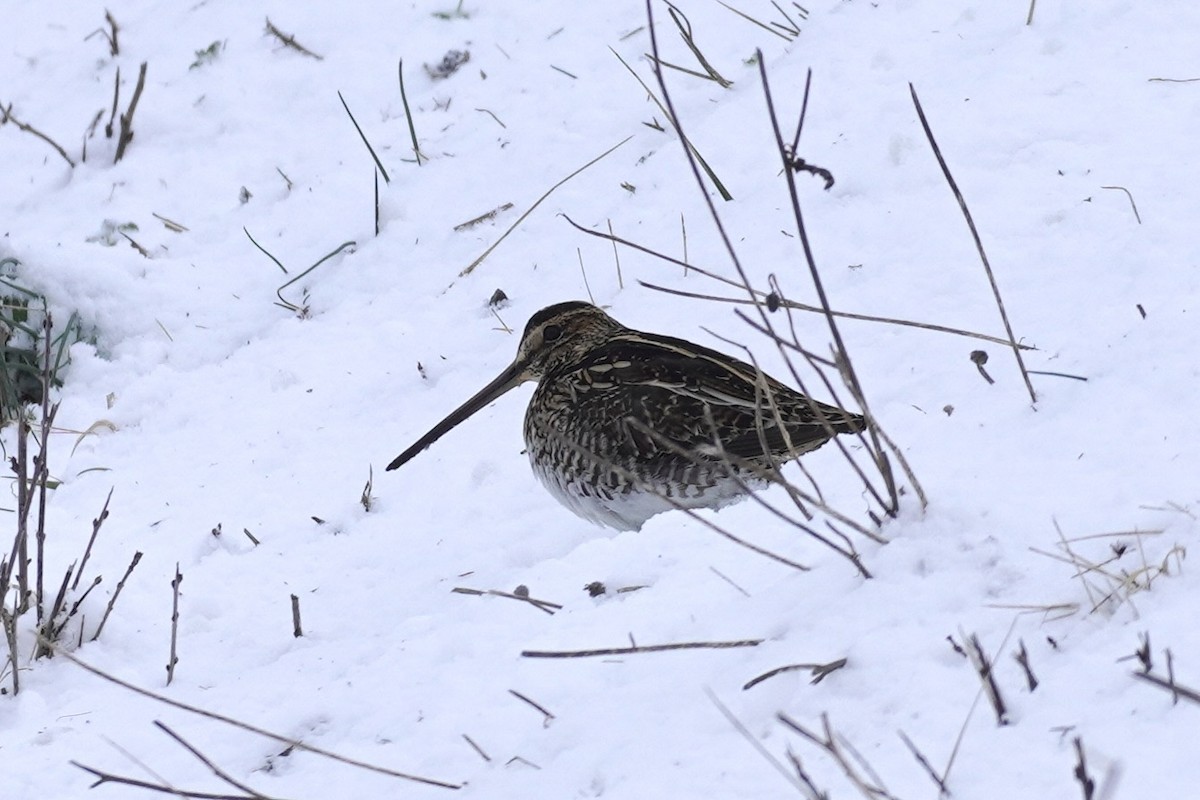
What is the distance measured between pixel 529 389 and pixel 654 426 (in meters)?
1.31

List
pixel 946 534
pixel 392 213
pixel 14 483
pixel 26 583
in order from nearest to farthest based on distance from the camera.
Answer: pixel 946 534 → pixel 26 583 → pixel 14 483 → pixel 392 213

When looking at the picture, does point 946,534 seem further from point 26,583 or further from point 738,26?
point 738,26

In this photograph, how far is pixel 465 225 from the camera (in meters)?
5.53

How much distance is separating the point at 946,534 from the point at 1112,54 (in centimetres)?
270

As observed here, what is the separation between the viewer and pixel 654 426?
3834 mm

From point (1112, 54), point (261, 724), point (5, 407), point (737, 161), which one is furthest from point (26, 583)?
point (1112, 54)

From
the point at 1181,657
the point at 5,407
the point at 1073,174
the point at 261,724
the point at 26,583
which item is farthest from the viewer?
the point at 5,407

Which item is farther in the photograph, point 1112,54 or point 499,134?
point 499,134

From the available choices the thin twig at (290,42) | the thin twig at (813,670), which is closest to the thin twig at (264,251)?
the thin twig at (290,42)

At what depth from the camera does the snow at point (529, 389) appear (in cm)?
249

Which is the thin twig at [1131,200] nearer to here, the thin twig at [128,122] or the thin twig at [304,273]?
the thin twig at [304,273]

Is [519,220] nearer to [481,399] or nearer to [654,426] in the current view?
[481,399]

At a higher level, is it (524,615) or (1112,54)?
(1112,54)

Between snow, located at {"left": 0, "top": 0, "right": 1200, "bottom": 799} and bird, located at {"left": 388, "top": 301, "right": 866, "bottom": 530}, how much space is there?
4.9 inches
